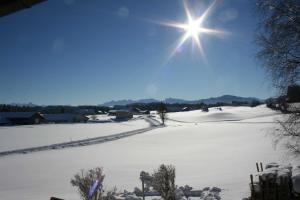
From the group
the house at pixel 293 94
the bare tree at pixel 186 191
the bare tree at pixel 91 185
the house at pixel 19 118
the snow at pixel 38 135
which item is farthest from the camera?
the house at pixel 19 118

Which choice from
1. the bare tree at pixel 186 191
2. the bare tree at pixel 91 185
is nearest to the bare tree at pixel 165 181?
the bare tree at pixel 91 185

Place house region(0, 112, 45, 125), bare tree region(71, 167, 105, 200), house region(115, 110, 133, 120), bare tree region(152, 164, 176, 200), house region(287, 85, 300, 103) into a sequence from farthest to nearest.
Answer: house region(115, 110, 133, 120) → house region(0, 112, 45, 125) → bare tree region(152, 164, 176, 200) → bare tree region(71, 167, 105, 200) → house region(287, 85, 300, 103)

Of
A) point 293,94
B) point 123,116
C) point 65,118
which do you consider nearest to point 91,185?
point 293,94

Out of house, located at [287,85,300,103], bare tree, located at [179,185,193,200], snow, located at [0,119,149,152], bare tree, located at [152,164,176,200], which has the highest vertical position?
house, located at [287,85,300,103]

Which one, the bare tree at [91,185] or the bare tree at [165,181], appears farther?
the bare tree at [165,181]

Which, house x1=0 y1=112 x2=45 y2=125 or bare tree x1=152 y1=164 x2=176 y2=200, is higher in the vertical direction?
house x1=0 y1=112 x2=45 y2=125

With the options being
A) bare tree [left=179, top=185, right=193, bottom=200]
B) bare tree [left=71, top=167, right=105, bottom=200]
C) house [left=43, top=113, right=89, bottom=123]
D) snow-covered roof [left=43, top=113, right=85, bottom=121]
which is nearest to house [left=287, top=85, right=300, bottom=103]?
bare tree [left=71, top=167, right=105, bottom=200]

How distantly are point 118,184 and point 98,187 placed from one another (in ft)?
29.6

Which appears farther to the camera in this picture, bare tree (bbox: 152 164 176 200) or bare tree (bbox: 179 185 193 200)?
bare tree (bbox: 179 185 193 200)

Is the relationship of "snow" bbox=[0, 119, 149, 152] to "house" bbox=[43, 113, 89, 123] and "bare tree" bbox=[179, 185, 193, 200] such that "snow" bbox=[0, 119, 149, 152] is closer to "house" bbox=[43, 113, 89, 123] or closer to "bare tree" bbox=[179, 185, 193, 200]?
"bare tree" bbox=[179, 185, 193, 200]

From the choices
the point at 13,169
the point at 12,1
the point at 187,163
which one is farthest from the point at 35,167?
the point at 12,1

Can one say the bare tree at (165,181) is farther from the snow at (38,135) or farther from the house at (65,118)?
the house at (65,118)

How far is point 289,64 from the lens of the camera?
7773 mm

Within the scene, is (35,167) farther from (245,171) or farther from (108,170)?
(245,171)
